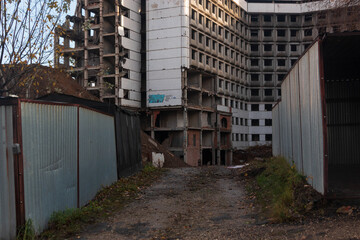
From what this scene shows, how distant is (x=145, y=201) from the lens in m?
10.7

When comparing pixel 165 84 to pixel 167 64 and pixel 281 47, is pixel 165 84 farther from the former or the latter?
pixel 281 47

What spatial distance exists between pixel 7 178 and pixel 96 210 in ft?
11.1

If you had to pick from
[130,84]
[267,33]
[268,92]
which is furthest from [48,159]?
[267,33]

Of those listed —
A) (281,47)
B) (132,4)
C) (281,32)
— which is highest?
(281,32)

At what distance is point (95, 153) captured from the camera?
10727mm

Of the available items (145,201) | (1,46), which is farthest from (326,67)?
(1,46)

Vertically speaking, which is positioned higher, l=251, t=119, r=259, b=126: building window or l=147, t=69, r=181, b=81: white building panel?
l=147, t=69, r=181, b=81: white building panel

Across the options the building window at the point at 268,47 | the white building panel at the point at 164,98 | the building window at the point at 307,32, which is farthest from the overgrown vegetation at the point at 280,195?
the building window at the point at 307,32

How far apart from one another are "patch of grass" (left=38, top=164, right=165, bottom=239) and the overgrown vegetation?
3.80 m

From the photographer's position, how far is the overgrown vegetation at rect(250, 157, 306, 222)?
24.4 feet

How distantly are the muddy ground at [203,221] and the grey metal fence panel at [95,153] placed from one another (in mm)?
1200

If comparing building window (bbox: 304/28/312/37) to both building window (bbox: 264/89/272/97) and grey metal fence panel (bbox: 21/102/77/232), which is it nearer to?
building window (bbox: 264/89/272/97)

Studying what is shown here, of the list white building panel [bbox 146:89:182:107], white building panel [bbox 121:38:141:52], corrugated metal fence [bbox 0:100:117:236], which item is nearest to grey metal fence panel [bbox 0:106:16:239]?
corrugated metal fence [bbox 0:100:117:236]

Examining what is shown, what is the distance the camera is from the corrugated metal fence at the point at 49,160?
20.6ft
